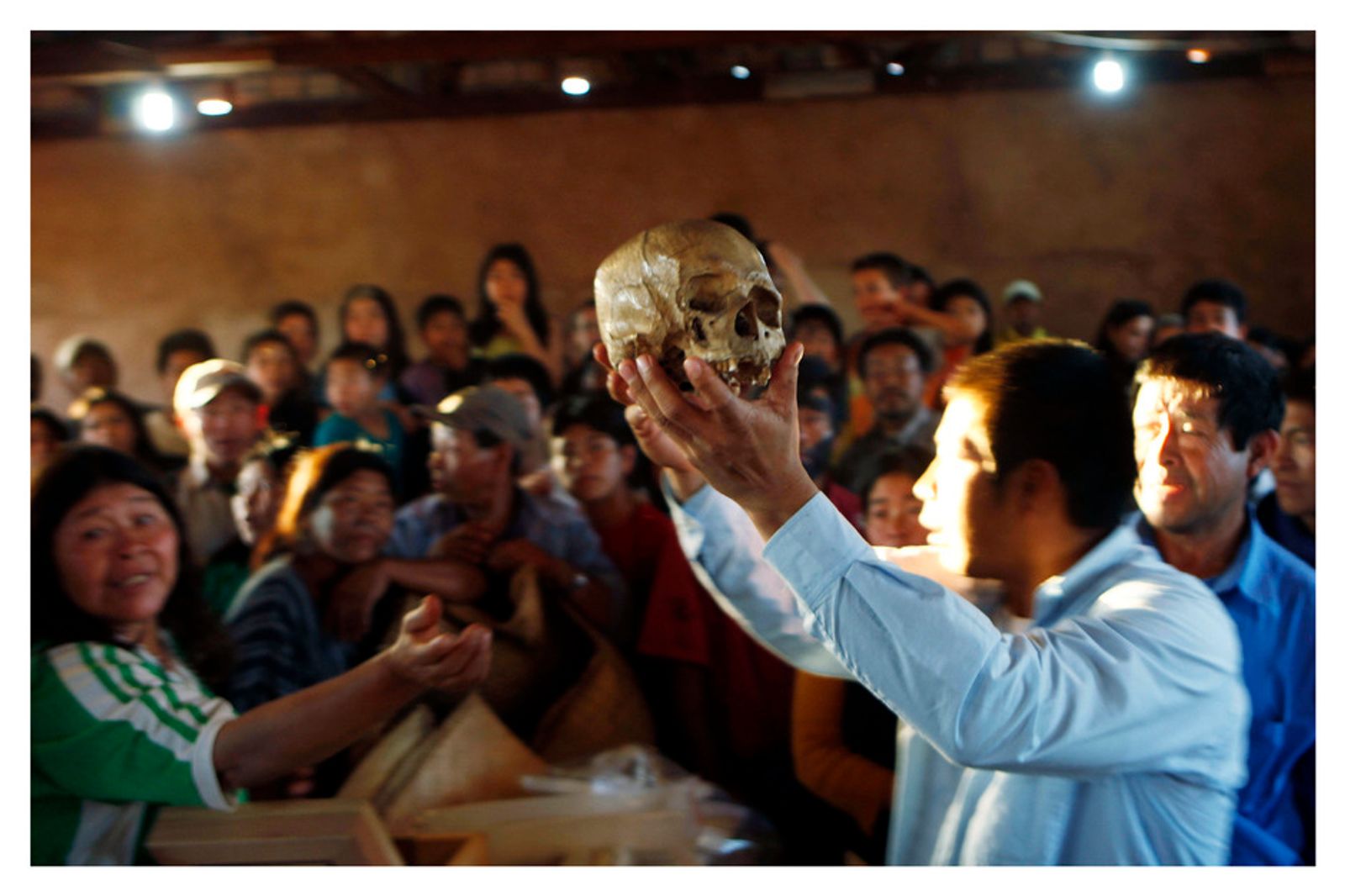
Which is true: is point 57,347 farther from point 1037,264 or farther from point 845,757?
point 1037,264

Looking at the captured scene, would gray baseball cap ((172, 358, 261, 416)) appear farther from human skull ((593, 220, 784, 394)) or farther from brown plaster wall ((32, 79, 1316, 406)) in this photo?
human skull ((593, 220, 784, 394))

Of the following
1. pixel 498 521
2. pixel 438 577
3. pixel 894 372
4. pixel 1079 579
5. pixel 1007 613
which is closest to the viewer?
pixel 1079 579

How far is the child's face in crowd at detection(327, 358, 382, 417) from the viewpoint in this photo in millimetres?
4051

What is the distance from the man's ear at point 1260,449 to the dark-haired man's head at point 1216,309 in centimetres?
152

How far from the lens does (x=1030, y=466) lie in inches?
73.1

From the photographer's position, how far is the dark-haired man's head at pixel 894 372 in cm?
369

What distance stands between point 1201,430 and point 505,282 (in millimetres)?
2901

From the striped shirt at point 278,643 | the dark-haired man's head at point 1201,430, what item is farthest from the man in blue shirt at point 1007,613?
the striped shirt at point 278,643

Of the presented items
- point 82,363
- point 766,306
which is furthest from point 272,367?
point 766,306

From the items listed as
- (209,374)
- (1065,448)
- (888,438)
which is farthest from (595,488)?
(1065,448)

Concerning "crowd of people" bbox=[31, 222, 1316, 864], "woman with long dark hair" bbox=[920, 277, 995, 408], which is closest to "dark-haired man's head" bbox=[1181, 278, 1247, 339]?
"crowd of people" bbox=[31, 222, 1316, 864]

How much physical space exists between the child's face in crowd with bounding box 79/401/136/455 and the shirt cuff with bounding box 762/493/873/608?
3134 mm

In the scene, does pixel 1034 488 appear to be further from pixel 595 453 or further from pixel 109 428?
pixel 109 428

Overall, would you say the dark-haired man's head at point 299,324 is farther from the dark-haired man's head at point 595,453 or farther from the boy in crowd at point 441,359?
the dark-haired man's head at point 595,453
